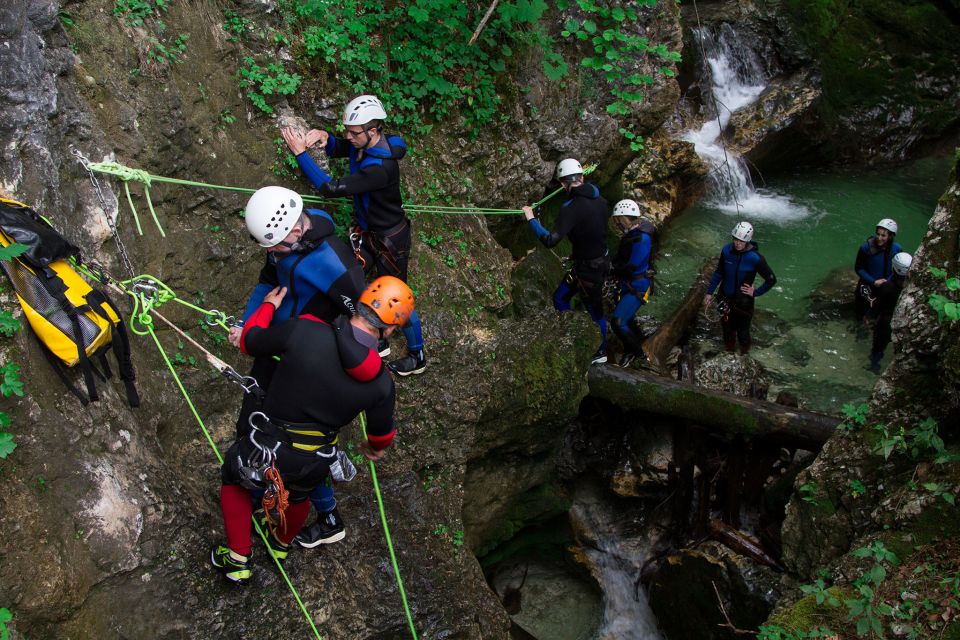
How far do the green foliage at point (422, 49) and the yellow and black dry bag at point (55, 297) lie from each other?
3.33m

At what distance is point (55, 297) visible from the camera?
3.61 m

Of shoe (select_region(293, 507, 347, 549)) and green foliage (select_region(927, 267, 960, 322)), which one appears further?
shoe (select_region(293, 507, 347, 549))

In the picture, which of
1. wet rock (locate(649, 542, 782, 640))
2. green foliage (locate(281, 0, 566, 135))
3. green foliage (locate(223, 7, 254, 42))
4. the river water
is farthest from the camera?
the river water

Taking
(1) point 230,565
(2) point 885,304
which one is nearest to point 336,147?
(1) point 230,565

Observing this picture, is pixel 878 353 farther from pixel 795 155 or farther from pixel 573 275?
pixel 795 155

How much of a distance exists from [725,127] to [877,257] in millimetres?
5829

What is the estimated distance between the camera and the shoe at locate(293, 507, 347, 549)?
187 inches

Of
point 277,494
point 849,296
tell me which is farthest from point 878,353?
point 277,494

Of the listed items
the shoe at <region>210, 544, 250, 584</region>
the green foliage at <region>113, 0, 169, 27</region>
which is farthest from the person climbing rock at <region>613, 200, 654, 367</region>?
the shoe at <region>210, 544, 250, 584</region>

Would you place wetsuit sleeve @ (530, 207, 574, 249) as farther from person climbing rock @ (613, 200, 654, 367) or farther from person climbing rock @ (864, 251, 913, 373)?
person climbing rock @ (864, 251, 913, 373)

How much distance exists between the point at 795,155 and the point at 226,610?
47.3 ft

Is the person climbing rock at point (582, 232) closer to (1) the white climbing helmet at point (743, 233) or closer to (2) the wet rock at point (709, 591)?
(1) the white climbing helmet at point (743, 233)

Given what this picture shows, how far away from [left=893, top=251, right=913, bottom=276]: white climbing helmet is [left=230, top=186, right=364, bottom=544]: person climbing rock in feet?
24.4

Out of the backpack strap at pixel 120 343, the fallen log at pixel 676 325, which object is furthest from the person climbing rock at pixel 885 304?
the backpack strap at pixel 120 343
